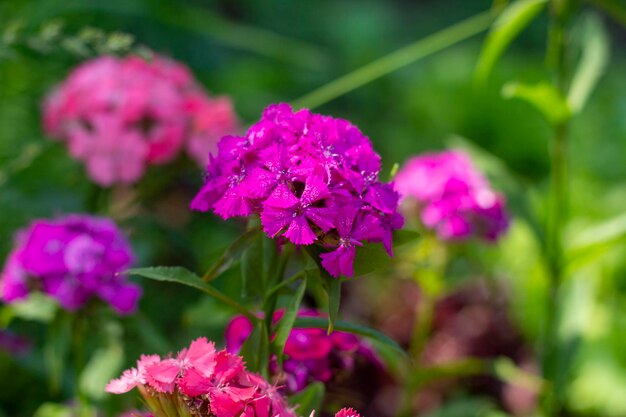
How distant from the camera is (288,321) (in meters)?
1.08

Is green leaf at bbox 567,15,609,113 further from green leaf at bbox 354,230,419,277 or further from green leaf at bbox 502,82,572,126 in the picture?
green leaf at bbox 354,230,419,277

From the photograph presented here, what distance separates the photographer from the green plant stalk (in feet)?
5.80

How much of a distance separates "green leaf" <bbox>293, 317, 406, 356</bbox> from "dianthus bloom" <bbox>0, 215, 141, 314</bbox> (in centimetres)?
47

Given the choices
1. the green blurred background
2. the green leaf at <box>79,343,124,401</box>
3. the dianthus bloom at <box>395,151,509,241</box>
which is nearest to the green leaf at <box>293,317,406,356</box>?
the green blurred background

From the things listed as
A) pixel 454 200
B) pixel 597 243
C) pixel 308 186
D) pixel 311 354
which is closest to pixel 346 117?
pixel 454 200

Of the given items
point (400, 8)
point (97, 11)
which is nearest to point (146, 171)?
point (97, 11)

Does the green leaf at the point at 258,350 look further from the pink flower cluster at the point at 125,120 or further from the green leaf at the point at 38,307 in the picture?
the pink flower cluster at the point at 125,120

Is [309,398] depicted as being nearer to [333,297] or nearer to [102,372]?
[333,297]

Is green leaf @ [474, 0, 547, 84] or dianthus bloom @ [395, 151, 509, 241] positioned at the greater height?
green leaf @ [474, 0, 547, 84]

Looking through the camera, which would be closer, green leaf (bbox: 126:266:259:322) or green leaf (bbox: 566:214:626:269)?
green leaf (bbox: 126:266:259:322)

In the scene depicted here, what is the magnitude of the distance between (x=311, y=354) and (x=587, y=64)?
1050 millimetres

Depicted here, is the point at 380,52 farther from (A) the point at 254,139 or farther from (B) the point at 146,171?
(A) the point at 254,139

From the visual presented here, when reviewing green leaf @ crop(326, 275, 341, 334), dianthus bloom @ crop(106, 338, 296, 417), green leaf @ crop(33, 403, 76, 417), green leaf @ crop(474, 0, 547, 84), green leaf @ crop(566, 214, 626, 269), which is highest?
green leaf @ crop(474, 0, 547, 84)

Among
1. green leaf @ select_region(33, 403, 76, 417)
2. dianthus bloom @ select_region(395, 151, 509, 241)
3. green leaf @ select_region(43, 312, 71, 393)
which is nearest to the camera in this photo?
green leaf @ select_region(43, 312, 71, 393)
